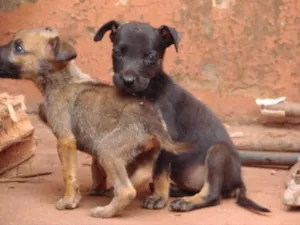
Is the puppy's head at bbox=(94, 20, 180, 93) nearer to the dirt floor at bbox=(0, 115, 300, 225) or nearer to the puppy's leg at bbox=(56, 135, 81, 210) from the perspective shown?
the puppy's leg at bbox=(56, 135, 81, 210)

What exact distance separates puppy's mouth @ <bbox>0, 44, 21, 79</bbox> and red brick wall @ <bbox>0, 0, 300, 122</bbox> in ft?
8.55

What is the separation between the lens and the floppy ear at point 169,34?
20.0ft

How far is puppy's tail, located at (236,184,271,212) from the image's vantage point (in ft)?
19.3

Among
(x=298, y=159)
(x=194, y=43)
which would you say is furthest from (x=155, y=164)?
(x=194, y=43)

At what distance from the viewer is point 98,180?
6.32 metres

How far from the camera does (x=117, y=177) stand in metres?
5.62

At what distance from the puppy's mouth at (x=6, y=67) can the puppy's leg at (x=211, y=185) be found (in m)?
1.61

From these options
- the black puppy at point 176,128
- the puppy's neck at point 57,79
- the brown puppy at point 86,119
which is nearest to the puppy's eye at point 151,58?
the black puppy at point 176,128

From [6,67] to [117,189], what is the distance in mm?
1330

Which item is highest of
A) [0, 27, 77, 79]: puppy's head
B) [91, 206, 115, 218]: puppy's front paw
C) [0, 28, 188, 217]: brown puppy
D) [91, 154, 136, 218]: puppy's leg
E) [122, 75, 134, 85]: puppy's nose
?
[0, 27, 77, 79]: puppy's head

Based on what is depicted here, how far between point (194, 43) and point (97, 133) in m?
2.98

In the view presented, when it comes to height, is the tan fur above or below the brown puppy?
below

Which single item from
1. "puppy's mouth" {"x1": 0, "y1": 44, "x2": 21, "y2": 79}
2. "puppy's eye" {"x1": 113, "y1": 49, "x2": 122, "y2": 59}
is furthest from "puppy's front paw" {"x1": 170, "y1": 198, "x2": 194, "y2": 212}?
"puppy's mouth" {"x1": 0, "y1": 44, "x2": 21, "y2": 79}

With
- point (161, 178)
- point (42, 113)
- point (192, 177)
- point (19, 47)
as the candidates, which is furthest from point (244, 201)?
point (42, 113)
